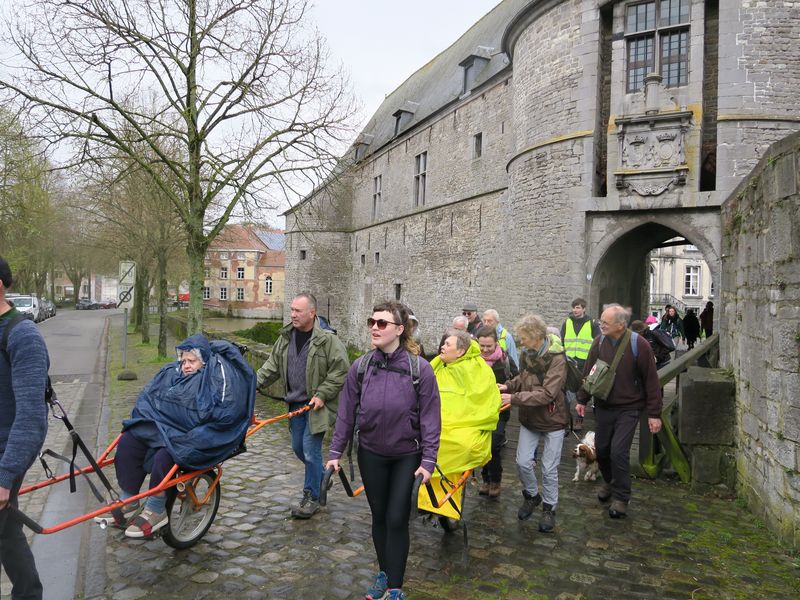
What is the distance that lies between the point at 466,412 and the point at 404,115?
2706 centimetres

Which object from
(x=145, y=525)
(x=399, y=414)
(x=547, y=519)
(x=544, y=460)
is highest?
(x=399, y=414)

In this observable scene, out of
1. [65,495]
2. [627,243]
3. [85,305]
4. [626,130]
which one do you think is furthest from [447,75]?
A: [85,305]

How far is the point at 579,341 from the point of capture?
859 centimetres

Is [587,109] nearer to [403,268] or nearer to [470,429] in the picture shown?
[470,429]

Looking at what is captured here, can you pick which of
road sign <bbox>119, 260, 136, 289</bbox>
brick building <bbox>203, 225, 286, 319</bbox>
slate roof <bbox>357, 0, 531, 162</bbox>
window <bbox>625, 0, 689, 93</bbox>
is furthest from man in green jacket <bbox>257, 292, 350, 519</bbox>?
brick building <bbox>203, 225, 286, 319</bbox>

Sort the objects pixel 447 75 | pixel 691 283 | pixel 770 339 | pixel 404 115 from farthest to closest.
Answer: pixel 691 283, pixel 404 115, pixel 447 75, pixel 770 339

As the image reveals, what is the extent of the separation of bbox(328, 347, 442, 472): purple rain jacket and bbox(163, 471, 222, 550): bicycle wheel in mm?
1218

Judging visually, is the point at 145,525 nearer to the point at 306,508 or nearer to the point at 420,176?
the point at 306,508

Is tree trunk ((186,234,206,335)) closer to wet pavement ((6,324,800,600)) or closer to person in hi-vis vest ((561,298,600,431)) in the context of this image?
person in hi-vis vest ((561,298,600,431))

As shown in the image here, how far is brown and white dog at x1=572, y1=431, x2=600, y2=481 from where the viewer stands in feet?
19.5

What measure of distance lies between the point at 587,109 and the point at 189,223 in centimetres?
835

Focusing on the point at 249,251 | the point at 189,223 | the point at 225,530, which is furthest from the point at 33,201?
the point at 249,251

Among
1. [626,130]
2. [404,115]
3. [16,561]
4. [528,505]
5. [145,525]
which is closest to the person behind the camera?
[16,561]

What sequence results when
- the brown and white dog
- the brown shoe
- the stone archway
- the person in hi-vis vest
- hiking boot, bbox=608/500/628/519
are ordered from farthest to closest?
the stone archway
the person in hi-vis vest
the brown and white dog
the brown shoe
hiking boot, bbox=608/500/628/519
